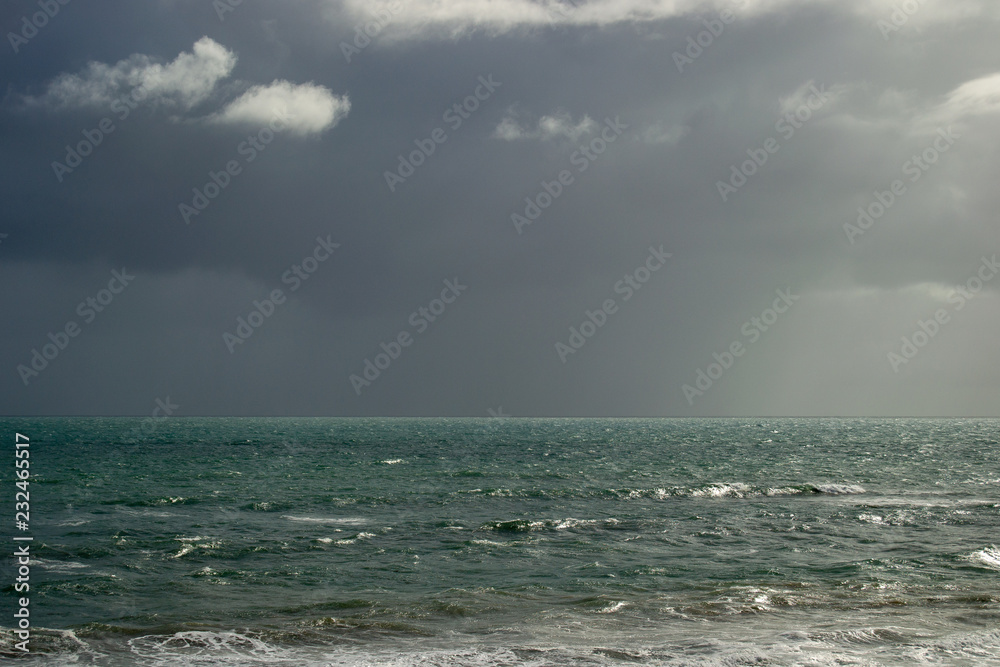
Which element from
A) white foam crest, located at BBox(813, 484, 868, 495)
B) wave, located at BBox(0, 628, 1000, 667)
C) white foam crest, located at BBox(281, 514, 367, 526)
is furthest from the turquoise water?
white foam crest, located at BBox(813, 484, 868, 495)

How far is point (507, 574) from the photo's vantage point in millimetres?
21719

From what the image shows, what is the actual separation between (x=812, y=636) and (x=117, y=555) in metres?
21.4

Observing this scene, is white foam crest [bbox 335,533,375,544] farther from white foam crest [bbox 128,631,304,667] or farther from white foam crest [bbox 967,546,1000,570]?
white foam crest [bbox 967,546,1000,570]

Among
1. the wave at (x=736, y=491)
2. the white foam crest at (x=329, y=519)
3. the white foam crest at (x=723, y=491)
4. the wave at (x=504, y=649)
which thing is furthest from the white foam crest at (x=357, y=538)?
the white foam crest at (x=723, y=491)

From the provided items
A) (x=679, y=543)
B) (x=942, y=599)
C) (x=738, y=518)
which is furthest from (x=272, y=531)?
(x=942, y=599)

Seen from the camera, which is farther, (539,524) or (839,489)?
(839,489)

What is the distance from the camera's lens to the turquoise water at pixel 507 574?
14812 millimetres

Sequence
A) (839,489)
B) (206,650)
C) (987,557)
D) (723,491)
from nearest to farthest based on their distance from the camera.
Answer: (206,650) → (987,557) → (723,491) → (839,489)

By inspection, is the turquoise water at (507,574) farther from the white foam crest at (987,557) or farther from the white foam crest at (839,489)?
the white foam crest at (839,489)

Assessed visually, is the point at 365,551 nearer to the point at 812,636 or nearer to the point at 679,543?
the point at 679,543

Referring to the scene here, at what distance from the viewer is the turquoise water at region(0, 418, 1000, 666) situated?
14.8m

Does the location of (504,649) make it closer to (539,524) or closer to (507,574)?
(507,574)

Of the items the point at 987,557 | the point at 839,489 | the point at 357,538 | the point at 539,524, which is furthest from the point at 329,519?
the point at 839,489

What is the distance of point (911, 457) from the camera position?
78.9 meters
